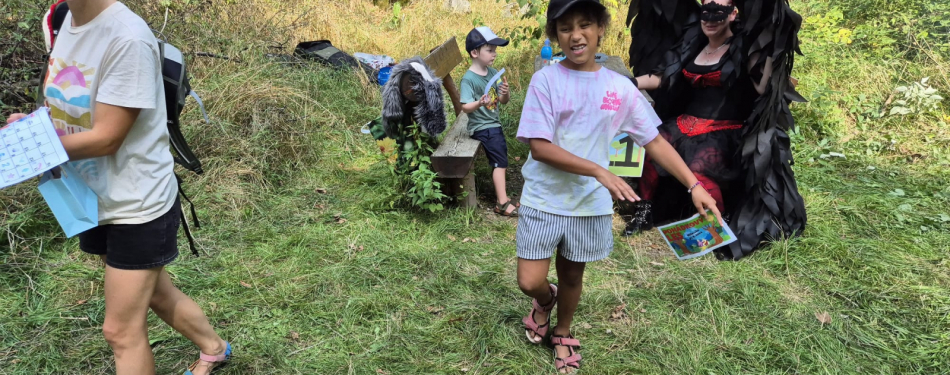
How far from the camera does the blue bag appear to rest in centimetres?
176

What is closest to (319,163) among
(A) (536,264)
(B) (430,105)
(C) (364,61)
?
(B) (430,105)

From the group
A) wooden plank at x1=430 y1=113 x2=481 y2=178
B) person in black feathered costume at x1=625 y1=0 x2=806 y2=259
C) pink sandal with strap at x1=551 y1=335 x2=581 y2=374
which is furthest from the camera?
wooden plank at x1=430 y1=113 x2=481 y2=178

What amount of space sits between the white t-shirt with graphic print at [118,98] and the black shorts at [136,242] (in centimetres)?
4

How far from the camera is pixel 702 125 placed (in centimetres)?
381

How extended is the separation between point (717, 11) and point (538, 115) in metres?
2.01

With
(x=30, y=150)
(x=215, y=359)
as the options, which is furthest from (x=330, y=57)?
(x=30, y=150)

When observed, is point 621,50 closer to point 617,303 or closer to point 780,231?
point 780,231

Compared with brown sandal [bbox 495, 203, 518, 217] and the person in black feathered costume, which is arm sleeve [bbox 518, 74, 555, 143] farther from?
brown sandal [bbox 495, 203, 518, 217]

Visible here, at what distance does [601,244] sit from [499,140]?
2109 millimetres

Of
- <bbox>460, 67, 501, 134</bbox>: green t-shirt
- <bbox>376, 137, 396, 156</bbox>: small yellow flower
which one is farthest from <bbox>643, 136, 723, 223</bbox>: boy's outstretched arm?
<bbox>376, 137, 396, 156</bbox>: small yellow flower

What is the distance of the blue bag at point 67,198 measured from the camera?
176 cm

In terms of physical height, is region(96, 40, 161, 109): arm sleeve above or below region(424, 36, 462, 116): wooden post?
above

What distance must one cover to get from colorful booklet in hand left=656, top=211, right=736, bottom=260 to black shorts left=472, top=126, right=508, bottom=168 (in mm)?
2085

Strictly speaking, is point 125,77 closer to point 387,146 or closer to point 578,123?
point 578,123
